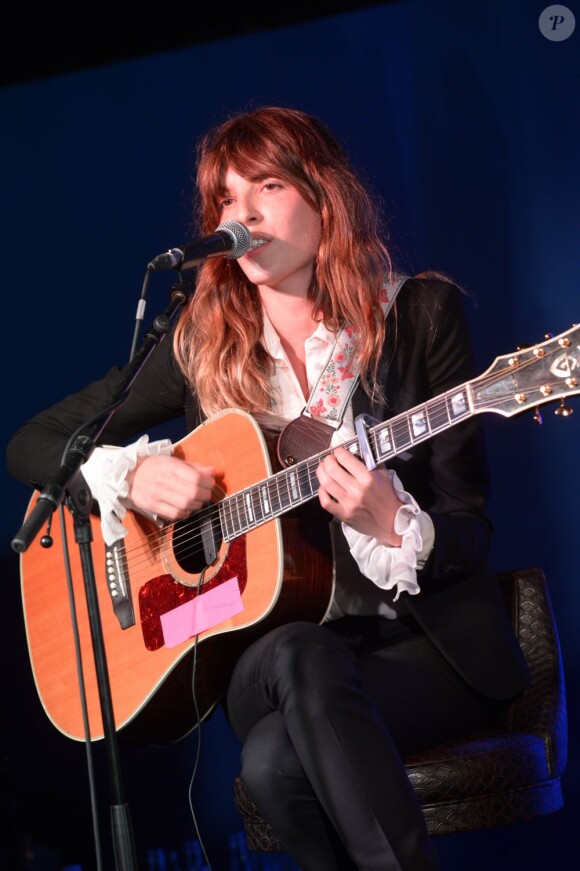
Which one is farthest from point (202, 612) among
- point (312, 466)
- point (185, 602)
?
point (312, 466)

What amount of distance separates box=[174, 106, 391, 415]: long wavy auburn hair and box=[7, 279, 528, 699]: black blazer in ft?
0.23

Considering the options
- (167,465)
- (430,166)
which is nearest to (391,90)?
(430,166)

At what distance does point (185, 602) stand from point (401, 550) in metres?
0.53

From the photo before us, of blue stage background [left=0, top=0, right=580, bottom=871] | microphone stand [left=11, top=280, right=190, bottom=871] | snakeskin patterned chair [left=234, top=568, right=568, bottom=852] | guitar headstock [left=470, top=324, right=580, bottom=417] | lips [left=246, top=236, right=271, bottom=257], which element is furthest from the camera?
blue stage background [left=0, top=0, right=580, bottom=871]

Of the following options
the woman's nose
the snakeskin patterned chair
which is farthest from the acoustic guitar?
the woman's nose

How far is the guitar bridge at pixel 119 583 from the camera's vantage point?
2361mm

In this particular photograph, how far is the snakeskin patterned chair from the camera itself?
1.98 meters

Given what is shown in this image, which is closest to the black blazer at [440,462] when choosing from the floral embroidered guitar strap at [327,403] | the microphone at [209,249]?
the floral embroidered guitar strap at [327,403]

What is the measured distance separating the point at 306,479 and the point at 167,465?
37 cm

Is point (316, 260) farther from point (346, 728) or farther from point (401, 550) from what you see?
point (346, 728)

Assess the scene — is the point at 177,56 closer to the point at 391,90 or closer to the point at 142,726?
the point at 391,90

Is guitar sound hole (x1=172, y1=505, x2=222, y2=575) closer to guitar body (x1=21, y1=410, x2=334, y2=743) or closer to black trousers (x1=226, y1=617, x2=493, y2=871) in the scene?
guitar body (x1=21, y1=410, x2=334, y2=743)

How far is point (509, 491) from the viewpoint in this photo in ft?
9.62

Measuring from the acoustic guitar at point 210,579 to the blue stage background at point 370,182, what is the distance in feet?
2.52
